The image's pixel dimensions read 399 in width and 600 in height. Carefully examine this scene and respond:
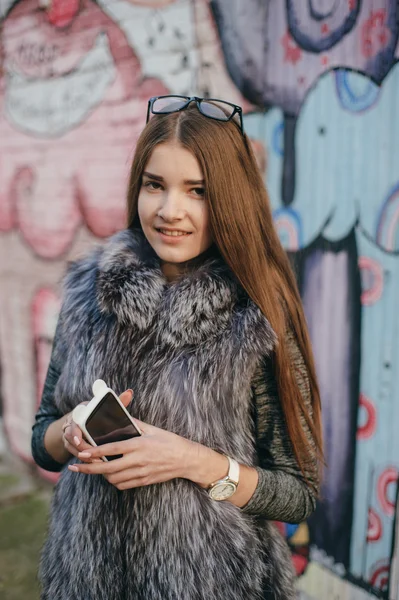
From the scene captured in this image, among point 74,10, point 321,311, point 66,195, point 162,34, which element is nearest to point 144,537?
point 321,311

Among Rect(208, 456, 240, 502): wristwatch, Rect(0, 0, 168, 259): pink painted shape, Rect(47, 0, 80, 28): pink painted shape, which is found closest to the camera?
Rect(208, 456, 240, 502): wristwatch

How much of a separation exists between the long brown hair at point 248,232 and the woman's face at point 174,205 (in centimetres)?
3

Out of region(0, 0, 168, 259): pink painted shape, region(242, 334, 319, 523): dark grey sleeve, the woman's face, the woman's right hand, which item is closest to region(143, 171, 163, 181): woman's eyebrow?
the woman's face

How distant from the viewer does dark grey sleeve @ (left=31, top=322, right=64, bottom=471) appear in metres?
1.81

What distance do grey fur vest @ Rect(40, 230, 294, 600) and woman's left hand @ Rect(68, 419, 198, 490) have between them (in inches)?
4.0

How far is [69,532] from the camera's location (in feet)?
5.38

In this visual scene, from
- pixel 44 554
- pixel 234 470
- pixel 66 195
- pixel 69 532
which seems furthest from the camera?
pixel 66 195

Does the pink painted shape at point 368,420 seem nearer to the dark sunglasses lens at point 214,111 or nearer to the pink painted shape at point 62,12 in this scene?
the dark sunglasses lens at point 214,111

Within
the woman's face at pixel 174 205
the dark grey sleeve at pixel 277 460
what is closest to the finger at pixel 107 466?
the dark grey sleeve at pixel 277 460

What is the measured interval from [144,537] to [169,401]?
351 mm

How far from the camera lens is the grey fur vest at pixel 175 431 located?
1511 mm

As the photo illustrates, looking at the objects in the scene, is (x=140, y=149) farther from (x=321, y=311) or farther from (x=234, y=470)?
(x=321, y=311)

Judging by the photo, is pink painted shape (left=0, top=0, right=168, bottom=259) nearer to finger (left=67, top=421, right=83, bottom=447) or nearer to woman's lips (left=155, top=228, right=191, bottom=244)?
woman's lips (left=155, top=228, right=191, bottom=244)

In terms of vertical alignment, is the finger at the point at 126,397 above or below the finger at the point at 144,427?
above
